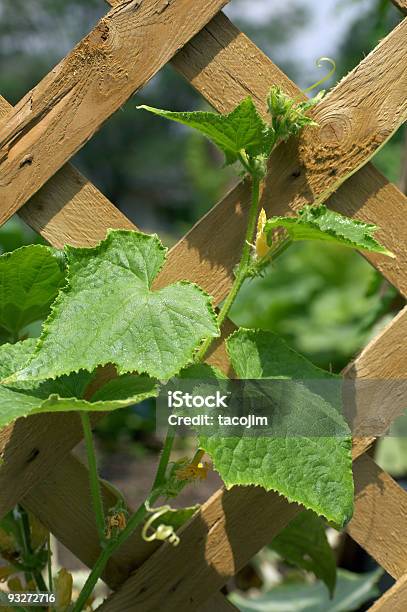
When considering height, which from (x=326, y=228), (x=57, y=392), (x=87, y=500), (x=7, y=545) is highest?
(x=326, y=228)

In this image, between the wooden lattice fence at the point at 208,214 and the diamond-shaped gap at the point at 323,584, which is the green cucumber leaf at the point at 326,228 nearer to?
the wooden lattice fence at the point at 208,214

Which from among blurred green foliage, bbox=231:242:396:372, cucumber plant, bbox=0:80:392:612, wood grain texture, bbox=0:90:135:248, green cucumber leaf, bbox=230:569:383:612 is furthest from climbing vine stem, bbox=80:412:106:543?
blurred green foliage, bbox=231:242:396:372

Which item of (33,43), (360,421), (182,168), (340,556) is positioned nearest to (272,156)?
(360,421)

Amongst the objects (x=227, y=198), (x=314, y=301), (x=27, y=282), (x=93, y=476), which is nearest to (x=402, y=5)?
(x=227, y=198)

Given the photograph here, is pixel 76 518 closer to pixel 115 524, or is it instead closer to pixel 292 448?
pixel 115 524

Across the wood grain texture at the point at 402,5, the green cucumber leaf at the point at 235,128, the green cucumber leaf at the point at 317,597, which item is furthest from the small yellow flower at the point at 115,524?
the wood grain texture at the point at 402,5

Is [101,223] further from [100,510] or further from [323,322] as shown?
[323,322]
